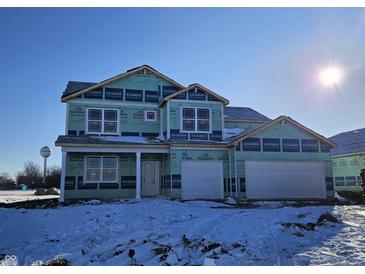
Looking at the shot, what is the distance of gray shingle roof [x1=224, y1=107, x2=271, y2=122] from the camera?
2256 cm

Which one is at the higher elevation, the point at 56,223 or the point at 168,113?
the point at 168,113

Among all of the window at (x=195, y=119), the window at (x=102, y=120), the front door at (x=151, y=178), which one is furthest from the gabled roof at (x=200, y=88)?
the front door at (x=151, y=178)

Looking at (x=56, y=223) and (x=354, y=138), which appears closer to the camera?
(x=56, y=223)

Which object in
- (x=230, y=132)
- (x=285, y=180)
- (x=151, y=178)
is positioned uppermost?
(x=230, y=132)

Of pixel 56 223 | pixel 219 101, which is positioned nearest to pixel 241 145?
pixel 219 101

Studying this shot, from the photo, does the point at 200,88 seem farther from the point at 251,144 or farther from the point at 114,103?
the point at 114,103

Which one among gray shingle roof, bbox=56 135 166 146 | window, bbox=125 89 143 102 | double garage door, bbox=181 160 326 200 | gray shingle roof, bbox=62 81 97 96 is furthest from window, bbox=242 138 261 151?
gray shingle roof, bbox=62 81 97 96

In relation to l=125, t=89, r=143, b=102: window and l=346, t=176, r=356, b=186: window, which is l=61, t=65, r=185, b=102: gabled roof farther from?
l=346, t=176, r=356, b=186: window

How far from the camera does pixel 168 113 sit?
1845cm

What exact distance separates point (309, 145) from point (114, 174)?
38.8ft

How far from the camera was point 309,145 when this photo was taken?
60.7 ft

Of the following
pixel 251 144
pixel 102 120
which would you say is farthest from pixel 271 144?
pixel 102 120
